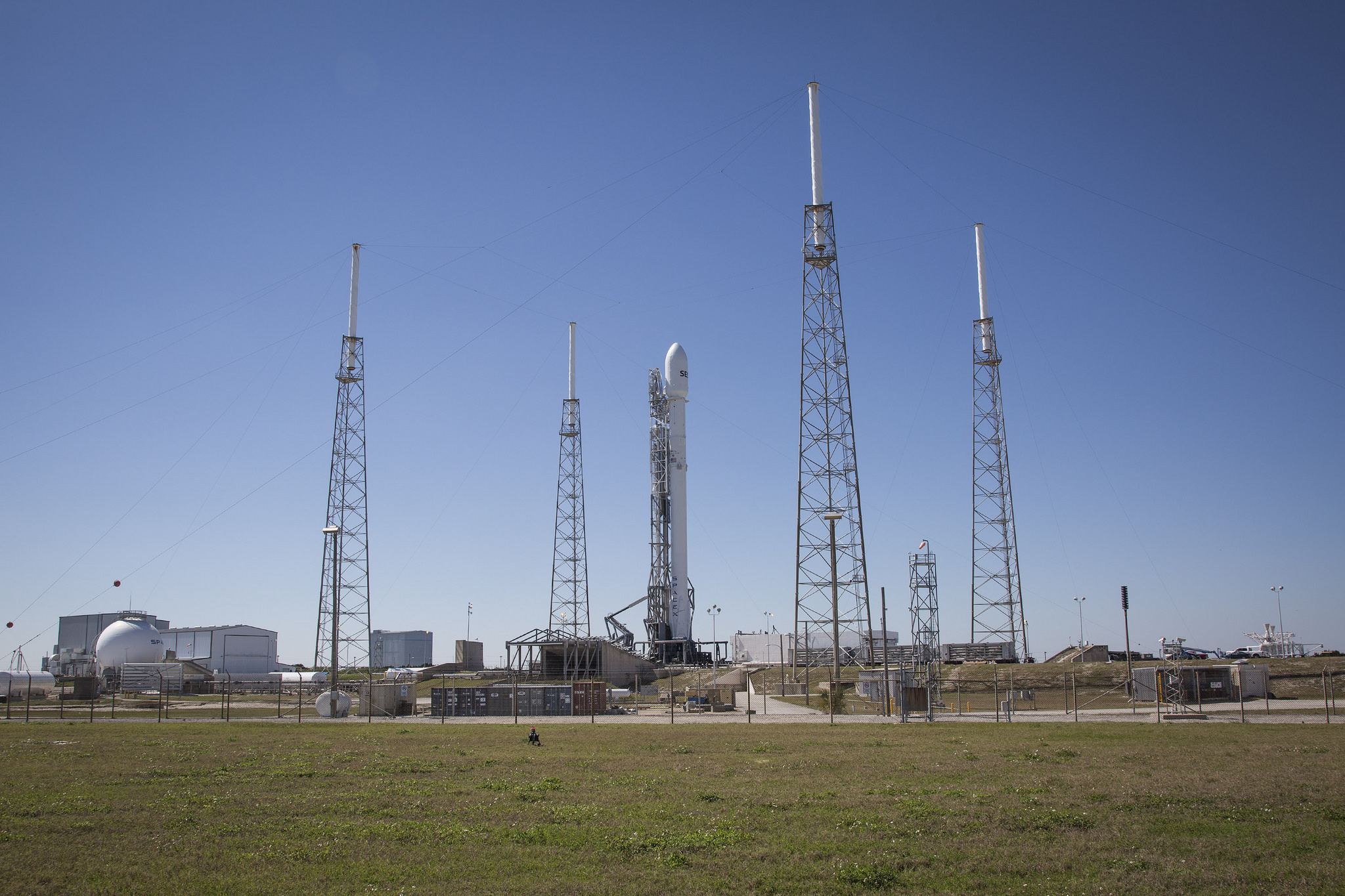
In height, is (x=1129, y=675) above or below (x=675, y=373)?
below

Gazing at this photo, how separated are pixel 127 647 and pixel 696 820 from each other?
101 metres

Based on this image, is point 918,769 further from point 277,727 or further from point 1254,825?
point 277,727

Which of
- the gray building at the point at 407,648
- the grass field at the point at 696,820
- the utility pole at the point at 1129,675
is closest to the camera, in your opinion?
the grass field at the point at 696,820

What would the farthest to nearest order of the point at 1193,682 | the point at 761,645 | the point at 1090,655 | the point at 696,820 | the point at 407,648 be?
the point at 407,648, the point at 761,645, the point at 1090,655, the point at 1193,682, the point at 696,820

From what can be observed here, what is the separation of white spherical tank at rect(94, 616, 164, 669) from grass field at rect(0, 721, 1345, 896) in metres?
80.6

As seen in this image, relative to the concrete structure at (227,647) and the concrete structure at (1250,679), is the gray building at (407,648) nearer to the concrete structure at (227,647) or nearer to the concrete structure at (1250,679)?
the concrete structure at (227,647)

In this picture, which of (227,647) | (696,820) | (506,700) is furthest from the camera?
(227,647)

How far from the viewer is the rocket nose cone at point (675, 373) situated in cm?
9706

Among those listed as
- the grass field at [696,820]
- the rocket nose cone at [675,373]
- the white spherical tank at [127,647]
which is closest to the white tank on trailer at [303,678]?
the white spherical tank at [127,647]

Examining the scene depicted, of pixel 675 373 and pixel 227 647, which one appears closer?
pixel 675 373

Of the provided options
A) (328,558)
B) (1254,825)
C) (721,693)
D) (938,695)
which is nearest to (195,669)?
(328,558)

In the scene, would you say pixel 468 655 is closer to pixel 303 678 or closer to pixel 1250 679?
pixel 303 678

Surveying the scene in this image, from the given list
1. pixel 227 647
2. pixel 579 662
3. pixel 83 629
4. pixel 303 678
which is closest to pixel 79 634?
pixel 83 629

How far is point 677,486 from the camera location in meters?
96.2
